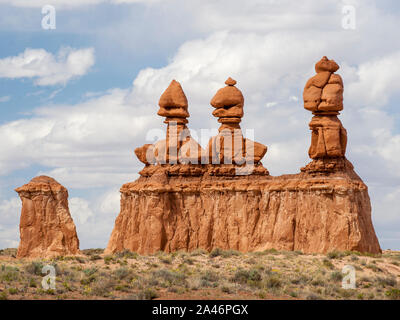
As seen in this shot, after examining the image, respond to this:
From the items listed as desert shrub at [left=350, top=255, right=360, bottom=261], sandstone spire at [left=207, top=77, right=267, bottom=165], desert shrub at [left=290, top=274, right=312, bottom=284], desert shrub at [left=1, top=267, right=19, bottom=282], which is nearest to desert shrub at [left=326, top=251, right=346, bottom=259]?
desert shrub at [left=350, top=255, right=360, bottom=261]

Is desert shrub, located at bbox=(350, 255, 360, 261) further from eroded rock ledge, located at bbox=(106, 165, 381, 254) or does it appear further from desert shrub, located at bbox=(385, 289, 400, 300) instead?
desert shrub, located at bbox=(385, 289, 400, 300)

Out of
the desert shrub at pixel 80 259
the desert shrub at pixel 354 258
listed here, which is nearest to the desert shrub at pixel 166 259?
the desert shrub at pixel 80 259

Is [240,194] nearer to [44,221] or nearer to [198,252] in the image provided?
[198,252]

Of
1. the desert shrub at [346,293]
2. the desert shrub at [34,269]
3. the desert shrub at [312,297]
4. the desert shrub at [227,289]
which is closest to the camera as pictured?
the desert shrub at [312,297]

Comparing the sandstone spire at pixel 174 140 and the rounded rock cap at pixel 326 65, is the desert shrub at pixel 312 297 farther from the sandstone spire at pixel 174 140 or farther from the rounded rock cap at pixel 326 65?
the sandstone spire at pixel 174 140

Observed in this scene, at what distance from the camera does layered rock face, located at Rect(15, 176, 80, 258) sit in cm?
5344

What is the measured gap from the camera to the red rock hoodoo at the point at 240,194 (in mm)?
52781

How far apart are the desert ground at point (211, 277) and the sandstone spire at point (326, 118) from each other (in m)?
6.53

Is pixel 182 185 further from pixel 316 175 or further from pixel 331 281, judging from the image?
pixel 331 281

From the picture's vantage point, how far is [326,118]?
5409 cm

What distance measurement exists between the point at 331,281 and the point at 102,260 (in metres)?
14.9

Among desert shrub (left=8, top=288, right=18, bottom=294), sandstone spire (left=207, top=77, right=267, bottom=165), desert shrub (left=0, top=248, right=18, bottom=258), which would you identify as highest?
sandstone spire (left=207, top=77, right=267, bottom=165)

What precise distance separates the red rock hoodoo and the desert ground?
278 centimetres

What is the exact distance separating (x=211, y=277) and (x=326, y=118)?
17477 mm
